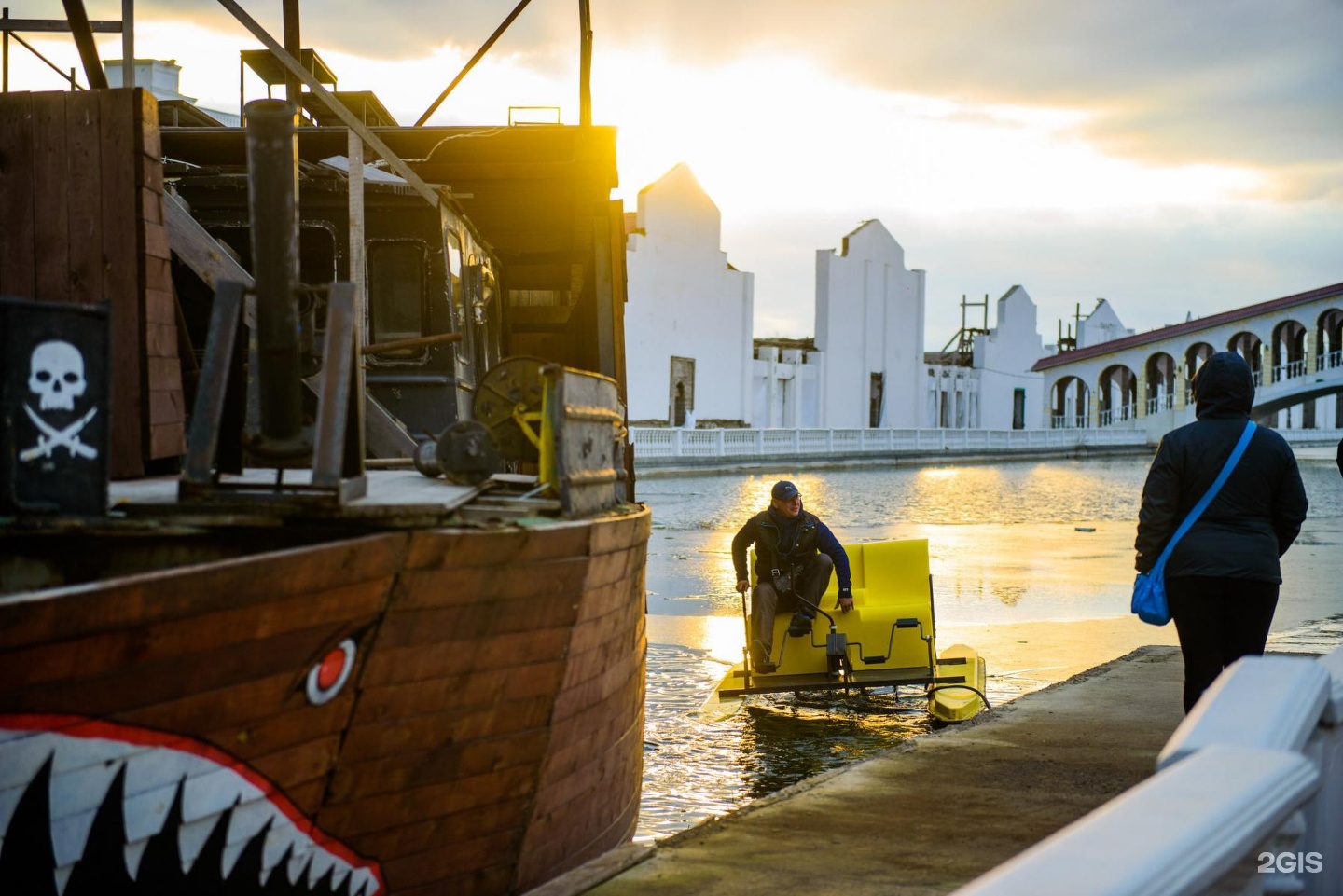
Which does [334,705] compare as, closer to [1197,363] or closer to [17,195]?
[17,195]

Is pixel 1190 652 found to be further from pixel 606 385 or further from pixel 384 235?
pixel 384 235

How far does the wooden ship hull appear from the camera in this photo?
10.1ft

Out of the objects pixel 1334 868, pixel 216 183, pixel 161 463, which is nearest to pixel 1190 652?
pixel 1334 868

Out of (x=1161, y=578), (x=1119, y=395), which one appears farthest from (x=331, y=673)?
(x=1119, y=395)

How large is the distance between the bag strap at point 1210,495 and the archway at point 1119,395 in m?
67.4

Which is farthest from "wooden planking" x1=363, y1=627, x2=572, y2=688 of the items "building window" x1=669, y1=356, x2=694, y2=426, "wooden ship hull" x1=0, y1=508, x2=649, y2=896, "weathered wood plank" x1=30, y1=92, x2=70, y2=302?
"building window" x1=669, y1=356, x2=694, y2=426

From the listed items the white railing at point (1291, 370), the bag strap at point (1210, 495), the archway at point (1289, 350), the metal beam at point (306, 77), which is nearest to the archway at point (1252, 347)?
the archway at point (1289, 350)

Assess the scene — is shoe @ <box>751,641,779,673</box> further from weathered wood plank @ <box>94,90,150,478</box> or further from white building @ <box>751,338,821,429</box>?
white building @ <box>751,338,821,429</box>

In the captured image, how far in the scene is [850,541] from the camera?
20.5 metres

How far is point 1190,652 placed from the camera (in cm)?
562

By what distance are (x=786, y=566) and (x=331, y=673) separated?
620 cm

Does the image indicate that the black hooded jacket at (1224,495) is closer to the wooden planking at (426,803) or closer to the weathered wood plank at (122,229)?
the wooden planking at (426,803)

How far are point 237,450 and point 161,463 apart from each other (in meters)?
1.13

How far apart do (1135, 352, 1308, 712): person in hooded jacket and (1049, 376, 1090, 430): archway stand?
6675cm
